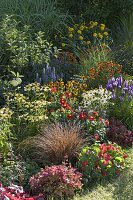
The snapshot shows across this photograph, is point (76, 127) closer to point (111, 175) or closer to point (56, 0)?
point (111, 175)

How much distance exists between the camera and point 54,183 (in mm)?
4770

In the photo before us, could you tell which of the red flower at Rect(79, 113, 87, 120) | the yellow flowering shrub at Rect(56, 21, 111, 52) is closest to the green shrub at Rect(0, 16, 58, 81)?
the yellow flowering shrub at Rect(56, 21, 111, 52)

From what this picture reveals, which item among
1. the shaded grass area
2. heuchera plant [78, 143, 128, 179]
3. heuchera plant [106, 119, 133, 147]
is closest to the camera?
the shaded grass area

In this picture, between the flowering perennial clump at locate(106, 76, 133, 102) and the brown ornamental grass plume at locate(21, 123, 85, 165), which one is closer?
the brown ornamental grass plume at locate(21, 123, 85, 165)

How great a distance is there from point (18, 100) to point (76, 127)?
2.79 ft

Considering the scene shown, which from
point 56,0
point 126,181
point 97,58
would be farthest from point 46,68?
point 56,0

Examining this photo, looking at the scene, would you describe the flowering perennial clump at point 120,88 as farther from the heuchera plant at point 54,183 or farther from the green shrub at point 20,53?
the heuchera plant at point 54,183

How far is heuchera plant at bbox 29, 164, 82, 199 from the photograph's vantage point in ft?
15.5

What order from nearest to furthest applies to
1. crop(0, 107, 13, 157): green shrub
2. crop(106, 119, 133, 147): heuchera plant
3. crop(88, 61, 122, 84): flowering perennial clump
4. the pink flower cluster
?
the pink flower cluster, crop(0, 107, 13, 157): green shrub, crop(106, 119, 133, 147): heuchera plant, crop(88, 61, 122, 84): flowering perennial clump

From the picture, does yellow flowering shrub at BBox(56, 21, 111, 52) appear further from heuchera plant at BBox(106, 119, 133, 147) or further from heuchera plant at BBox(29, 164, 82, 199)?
heuchera plant at BBox(29, 164, 82, 199)

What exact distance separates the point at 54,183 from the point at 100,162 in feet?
2.07

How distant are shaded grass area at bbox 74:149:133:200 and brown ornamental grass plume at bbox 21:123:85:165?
0.51 metres

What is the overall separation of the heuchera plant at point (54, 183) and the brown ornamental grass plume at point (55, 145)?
1.36 ft

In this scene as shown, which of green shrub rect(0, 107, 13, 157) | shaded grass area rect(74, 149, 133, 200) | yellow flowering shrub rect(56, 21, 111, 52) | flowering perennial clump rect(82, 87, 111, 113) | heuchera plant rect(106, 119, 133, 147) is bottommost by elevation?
shaded grass area rect(74, 149, 133, 200)
